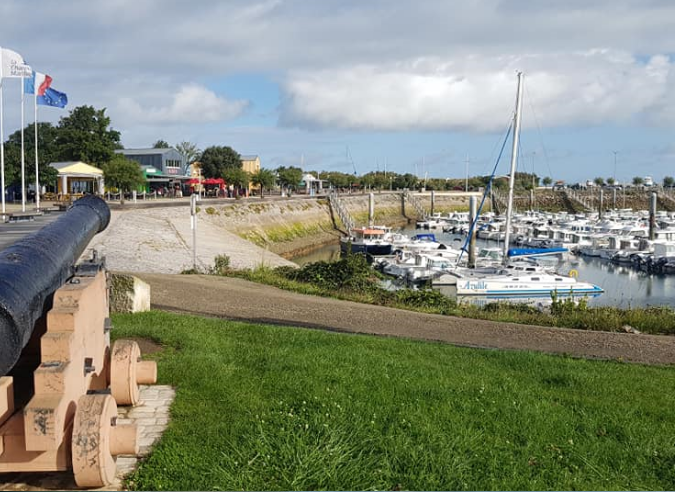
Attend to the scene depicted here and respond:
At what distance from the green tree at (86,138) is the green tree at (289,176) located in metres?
25.6

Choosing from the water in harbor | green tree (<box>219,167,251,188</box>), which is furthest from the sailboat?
green tree (<box>219,167,251,188</box>)

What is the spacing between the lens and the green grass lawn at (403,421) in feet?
15.2

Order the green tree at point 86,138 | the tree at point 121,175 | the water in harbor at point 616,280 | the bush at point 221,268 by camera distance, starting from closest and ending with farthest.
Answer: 1. the bush at point 221,268
2. the water in harbor at point 616,280
3. the tree at point 121,175
4. the green tree at point 86,138

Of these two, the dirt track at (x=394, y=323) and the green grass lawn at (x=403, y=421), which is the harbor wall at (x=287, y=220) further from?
the green grass lawn at (x=403, y=421)

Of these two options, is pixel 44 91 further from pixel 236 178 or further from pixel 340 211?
pixel 340 211

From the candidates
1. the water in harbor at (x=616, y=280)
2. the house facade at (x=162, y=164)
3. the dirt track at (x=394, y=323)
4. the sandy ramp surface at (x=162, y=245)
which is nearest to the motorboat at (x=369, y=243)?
the water in harbor at (x=616, y=280)

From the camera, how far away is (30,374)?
185 inches

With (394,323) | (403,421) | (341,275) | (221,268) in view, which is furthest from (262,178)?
(403,421)

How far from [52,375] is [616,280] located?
1653 inches

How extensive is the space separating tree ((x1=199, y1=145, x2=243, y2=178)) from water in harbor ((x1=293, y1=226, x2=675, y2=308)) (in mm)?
36164

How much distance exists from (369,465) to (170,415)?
1.96 m

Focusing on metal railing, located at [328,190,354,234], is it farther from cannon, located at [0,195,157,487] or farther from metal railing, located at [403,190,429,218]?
cannon, located at [0,195,157,487]

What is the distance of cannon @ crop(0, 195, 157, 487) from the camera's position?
3.79m

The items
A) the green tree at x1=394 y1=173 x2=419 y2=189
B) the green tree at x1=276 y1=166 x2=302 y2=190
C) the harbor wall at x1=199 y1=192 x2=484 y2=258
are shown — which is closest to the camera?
the harbor wall at x1=199 y1=192 x2=484 y2=258
